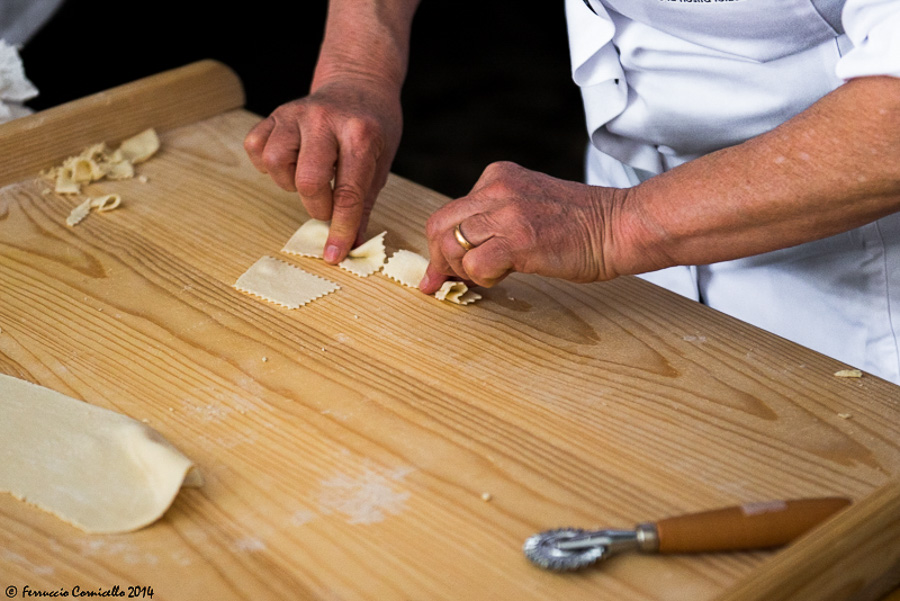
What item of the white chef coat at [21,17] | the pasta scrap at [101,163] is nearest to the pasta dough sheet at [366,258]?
the pasta scrap at [101,163]

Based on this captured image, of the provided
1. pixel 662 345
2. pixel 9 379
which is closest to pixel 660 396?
pixel 662 345

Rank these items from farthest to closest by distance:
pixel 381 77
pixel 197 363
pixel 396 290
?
pixel 381 77 → pixel 396 290 → pixel 197 363

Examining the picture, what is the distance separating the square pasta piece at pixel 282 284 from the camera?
1146mm

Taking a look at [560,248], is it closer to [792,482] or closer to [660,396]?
[660,396]

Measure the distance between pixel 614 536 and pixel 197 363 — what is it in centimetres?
52

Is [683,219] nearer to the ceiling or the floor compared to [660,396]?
nearer to the ceiling

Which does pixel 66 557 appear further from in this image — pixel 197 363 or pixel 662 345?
pixel 662 345

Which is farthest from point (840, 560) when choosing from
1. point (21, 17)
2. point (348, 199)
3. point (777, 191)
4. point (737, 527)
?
point (21, 17)

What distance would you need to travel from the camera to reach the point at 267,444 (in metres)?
0.91

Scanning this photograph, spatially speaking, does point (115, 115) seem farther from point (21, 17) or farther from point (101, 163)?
point (21, 17)

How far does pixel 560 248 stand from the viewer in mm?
1065

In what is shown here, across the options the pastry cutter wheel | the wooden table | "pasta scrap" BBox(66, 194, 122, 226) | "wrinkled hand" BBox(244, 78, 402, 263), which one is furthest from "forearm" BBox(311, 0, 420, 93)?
the pastry cutter wheel

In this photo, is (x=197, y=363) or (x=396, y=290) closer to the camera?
(x=197, y=363)

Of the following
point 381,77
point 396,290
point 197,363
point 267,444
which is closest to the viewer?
point 267,444
